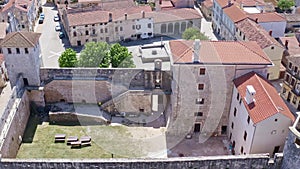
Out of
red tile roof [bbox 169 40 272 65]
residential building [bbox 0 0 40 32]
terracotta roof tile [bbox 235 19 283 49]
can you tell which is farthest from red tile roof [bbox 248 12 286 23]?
residential building [bbox 0 0 40 32]

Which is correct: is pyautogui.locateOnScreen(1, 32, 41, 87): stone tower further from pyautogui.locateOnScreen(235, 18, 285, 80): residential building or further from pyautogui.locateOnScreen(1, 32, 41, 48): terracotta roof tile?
pyautogui.locateOnScreen(235, 18, 285, 80): residential building

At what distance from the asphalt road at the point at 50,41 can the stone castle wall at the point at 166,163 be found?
2984cm

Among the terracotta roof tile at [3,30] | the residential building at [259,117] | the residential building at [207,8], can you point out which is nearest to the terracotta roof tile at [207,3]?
the residential building at [207,8]

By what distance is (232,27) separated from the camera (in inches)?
2363

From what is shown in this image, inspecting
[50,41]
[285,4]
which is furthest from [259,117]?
[285,4]

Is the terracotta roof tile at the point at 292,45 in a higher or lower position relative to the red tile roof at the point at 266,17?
lower

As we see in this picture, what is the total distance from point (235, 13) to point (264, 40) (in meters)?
12.1

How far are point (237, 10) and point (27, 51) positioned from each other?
36.0 meters

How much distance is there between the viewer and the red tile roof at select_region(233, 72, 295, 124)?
31812 millimetres

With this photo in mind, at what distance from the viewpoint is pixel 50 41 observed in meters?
67.1

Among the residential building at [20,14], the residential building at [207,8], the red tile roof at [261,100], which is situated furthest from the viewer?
the residential building at [207,8]

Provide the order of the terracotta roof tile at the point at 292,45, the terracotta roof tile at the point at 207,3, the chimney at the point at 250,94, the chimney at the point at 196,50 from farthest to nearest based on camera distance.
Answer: the terracotta roof tile at the point at 207,3
the terracotta roof tile at the point at 292,45
the chimney at the point at 196,50
the chimney at the point at 250,94

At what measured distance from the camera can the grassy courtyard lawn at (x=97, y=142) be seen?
3850 cm

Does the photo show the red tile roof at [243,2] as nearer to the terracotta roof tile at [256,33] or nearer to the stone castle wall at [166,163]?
the terracotta roof tile at [256,33]
